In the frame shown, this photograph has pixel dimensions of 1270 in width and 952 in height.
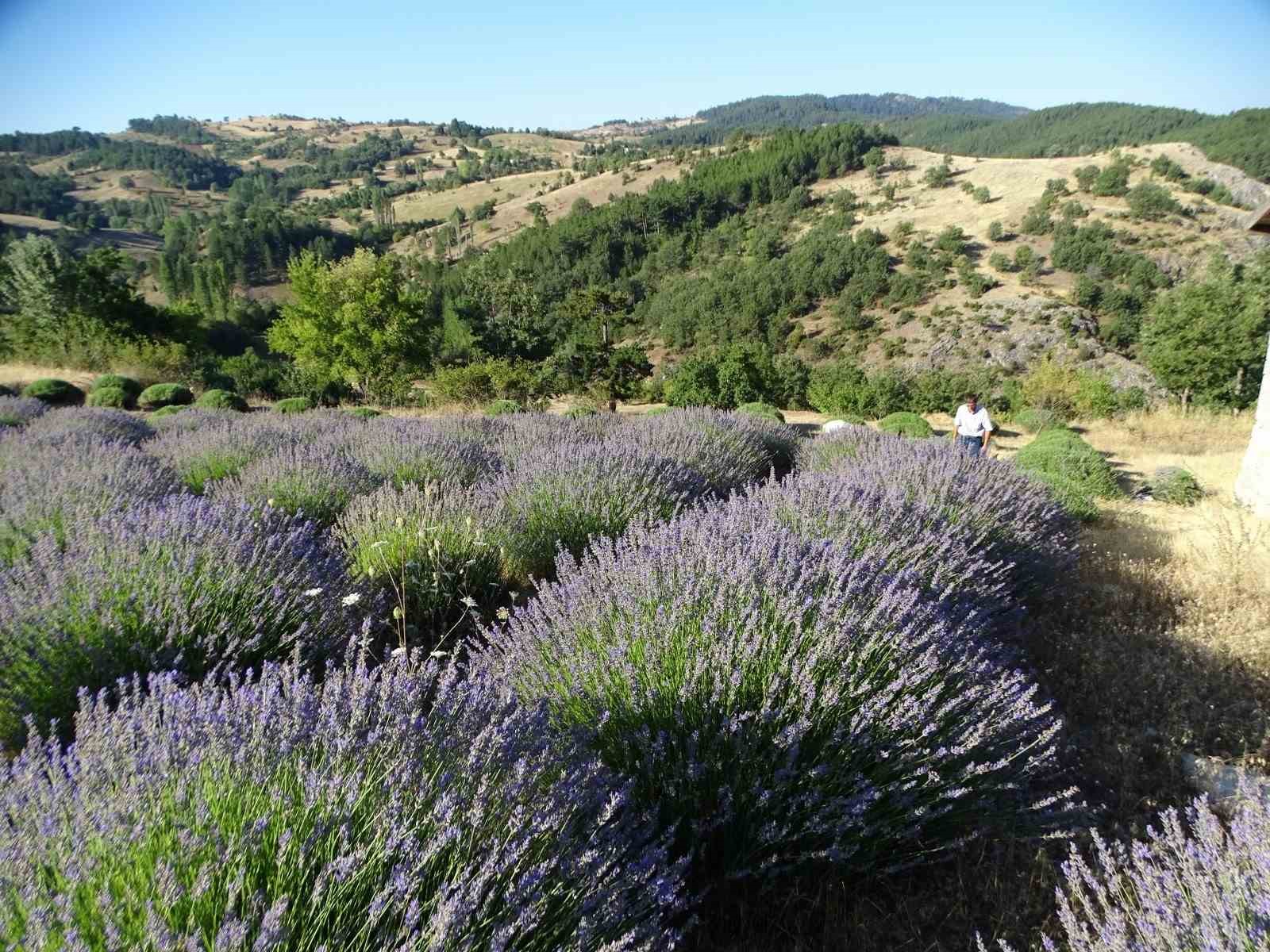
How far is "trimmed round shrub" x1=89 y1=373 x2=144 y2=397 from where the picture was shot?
1449 cm

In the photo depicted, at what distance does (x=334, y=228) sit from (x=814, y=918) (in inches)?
4475

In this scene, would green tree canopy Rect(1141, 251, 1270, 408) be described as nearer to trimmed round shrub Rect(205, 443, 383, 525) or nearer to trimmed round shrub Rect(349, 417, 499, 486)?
trimmed round shrub Rect(349, 417, 499, 486)

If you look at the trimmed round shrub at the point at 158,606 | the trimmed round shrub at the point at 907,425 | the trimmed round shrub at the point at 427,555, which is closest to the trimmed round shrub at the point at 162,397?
the trimmed round shrub at the point at 427,555

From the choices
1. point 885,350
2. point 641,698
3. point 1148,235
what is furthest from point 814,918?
point 1148,235

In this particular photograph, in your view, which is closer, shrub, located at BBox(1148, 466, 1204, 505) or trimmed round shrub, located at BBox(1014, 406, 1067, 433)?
shrub, located at BBox(1148, 466, 1204, 505)

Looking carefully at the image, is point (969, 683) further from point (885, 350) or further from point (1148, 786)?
point (885, 350)

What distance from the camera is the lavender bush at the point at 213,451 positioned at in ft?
16.5

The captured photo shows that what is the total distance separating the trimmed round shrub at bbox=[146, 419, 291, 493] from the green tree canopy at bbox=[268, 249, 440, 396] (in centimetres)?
2077

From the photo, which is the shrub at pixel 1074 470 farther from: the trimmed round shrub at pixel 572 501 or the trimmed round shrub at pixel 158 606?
the trimmed round shrub at pixel 158 606

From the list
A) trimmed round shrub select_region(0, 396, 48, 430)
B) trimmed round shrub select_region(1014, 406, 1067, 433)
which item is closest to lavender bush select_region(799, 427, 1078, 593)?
trimmed round shrub select_region(0, 396, 48, 430)

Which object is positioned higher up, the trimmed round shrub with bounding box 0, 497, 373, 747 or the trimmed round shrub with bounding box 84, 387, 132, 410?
the trimmed round shrub with bounding box 0, 497, 373, 747

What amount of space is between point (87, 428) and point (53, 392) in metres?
10.2

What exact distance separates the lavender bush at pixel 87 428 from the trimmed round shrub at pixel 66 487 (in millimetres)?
625

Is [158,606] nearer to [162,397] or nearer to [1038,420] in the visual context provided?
[162,397]
